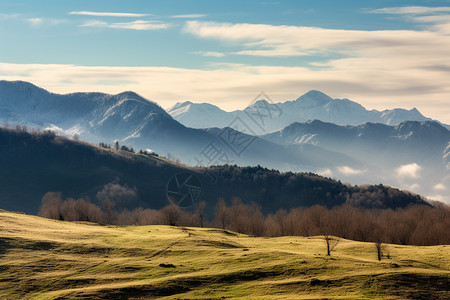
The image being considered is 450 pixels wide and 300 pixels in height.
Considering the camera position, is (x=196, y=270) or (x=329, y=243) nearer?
(x=196, y=270)

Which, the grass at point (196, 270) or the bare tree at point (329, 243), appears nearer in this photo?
the grass at point (196, 270)

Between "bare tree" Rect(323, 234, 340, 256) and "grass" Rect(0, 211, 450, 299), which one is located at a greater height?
"bare tree" Rect(323, 234, 340, 256)

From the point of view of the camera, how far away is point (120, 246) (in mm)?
80812

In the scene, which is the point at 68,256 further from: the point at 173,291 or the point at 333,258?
the point at 333,258

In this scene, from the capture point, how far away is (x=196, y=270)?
67.4 meters

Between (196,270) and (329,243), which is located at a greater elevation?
(329,243)

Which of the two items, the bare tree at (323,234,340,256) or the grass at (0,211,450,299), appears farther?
the bare tree at (323,234,340,256)

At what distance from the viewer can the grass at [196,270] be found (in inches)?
2304

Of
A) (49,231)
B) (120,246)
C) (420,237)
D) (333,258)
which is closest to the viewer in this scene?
(333,258)

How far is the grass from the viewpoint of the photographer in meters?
58.5

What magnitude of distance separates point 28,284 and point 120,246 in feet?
66.9

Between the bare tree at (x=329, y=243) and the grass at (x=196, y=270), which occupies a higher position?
the bare tree at (x=329, y=243)

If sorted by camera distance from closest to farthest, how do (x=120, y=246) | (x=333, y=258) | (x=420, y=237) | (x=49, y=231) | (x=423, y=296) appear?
(x=423, y=296) < (x=333, y=258) < (x=120, y=246) < (x=49, y=231) < (x=420, y=237)

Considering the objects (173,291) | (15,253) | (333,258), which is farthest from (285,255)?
(15,253)
